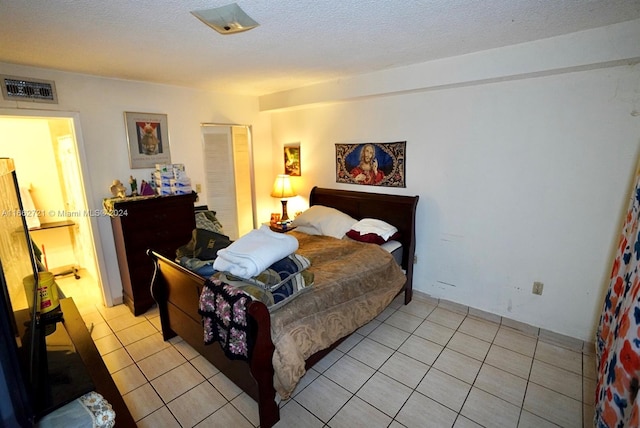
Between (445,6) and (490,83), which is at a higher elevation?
(445,6)

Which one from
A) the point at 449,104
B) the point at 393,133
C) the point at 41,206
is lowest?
the point at 41,206

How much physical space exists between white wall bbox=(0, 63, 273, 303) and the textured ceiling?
0.20 m

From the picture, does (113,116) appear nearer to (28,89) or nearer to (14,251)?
(28,89)

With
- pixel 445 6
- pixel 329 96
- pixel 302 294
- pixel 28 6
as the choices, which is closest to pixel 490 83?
pixel 445 6

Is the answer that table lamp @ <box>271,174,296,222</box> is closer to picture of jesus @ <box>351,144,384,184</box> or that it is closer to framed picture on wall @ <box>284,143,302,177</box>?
framed picture on wall @ <box>284,143,302,177</box>

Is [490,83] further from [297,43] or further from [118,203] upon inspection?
[118,203]

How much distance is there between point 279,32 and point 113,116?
215cm

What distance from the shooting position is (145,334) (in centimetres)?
271

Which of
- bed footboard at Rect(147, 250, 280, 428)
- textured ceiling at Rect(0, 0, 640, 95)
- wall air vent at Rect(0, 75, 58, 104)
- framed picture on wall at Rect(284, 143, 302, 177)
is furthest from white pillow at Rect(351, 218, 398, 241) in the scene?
wall air vent at Rect(0, 75, 58, 104)

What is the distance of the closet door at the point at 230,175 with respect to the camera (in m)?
3.84

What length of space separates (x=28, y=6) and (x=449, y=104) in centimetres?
297

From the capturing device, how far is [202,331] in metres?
2.12

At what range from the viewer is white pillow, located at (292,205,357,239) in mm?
3260

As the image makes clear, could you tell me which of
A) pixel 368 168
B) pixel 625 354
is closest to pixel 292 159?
pixel 368 168
